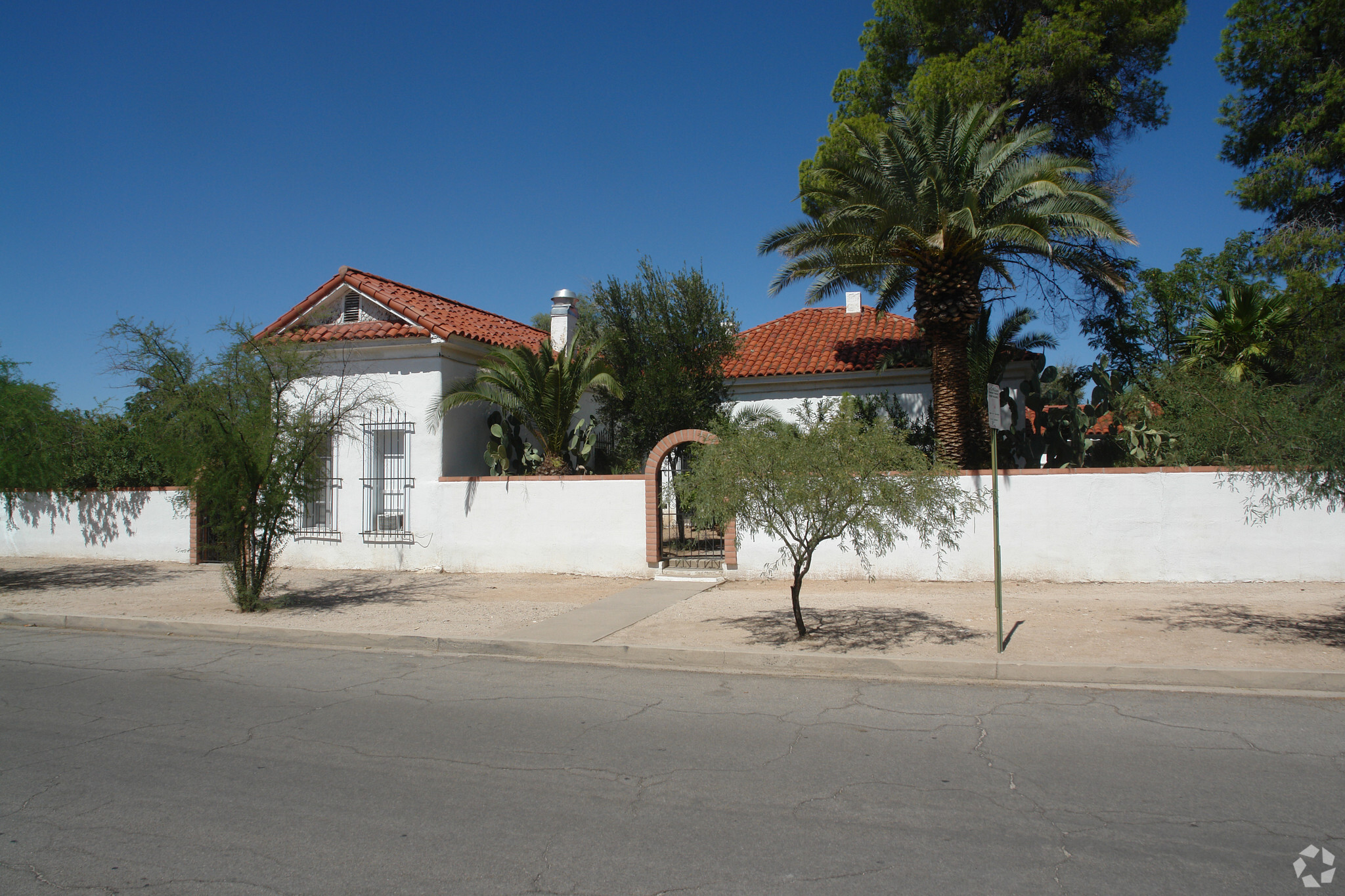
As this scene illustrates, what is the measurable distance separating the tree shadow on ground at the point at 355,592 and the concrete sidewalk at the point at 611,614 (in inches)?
117

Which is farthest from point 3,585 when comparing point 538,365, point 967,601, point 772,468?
point 967,601

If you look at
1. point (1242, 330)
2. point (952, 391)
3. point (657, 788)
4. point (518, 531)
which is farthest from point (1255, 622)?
point (518, 531)

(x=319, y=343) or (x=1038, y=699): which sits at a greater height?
(x=319, y=343)

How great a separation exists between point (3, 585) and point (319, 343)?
6967 mm

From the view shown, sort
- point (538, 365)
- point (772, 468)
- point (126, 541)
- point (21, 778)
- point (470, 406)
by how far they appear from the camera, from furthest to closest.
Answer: point (126, 541), point (470, 406), point (538, 365), point (772, 468), point (21, 778)

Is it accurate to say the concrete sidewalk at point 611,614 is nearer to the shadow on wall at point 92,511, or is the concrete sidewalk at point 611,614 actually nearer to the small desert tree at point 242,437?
the small desert tree at point 242,437

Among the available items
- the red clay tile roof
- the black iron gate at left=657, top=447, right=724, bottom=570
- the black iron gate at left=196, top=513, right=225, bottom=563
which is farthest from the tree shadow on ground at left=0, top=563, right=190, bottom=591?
the red clay tile roof

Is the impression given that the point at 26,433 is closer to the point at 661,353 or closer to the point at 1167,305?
the point at 661,353

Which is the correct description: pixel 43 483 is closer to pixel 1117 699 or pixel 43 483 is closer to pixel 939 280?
pixel 939 280

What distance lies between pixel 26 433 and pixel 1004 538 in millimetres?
17063

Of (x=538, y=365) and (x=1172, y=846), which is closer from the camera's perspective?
(x=1172, y=846)

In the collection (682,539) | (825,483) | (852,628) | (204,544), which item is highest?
(825,483)

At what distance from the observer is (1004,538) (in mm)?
12906

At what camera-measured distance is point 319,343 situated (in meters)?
16.0
